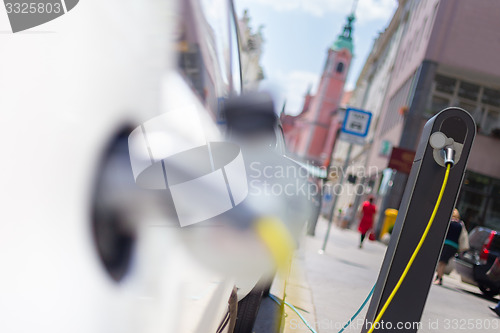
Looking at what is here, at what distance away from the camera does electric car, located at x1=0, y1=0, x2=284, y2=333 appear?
1.50 metres

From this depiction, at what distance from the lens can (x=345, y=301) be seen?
5.62 metres

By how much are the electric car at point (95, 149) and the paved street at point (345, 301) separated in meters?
2.20

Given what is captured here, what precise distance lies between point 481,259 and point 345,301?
189 inches

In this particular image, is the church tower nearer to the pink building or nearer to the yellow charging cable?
the pink building

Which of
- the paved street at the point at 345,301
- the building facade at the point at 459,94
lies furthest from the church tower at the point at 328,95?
the paved street at the point at 345,301

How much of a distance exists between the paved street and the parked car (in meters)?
0.23

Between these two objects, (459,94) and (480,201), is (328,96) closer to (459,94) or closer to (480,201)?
(459,94)

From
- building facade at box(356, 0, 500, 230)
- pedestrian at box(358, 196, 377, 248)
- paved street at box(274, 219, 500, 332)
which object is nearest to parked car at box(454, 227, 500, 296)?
paved street at box(274, 219, 500, 332)

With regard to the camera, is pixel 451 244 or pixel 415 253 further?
pixel 451 244

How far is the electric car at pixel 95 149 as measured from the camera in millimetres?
1498

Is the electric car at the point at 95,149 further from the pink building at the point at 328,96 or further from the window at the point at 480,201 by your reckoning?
the pink building at the point at 328,96

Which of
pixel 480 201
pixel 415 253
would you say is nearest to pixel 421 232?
pixel 415 253

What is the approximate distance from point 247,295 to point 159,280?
0.81 m

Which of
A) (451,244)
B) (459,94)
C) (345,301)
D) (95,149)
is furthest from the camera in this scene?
(459,94)
